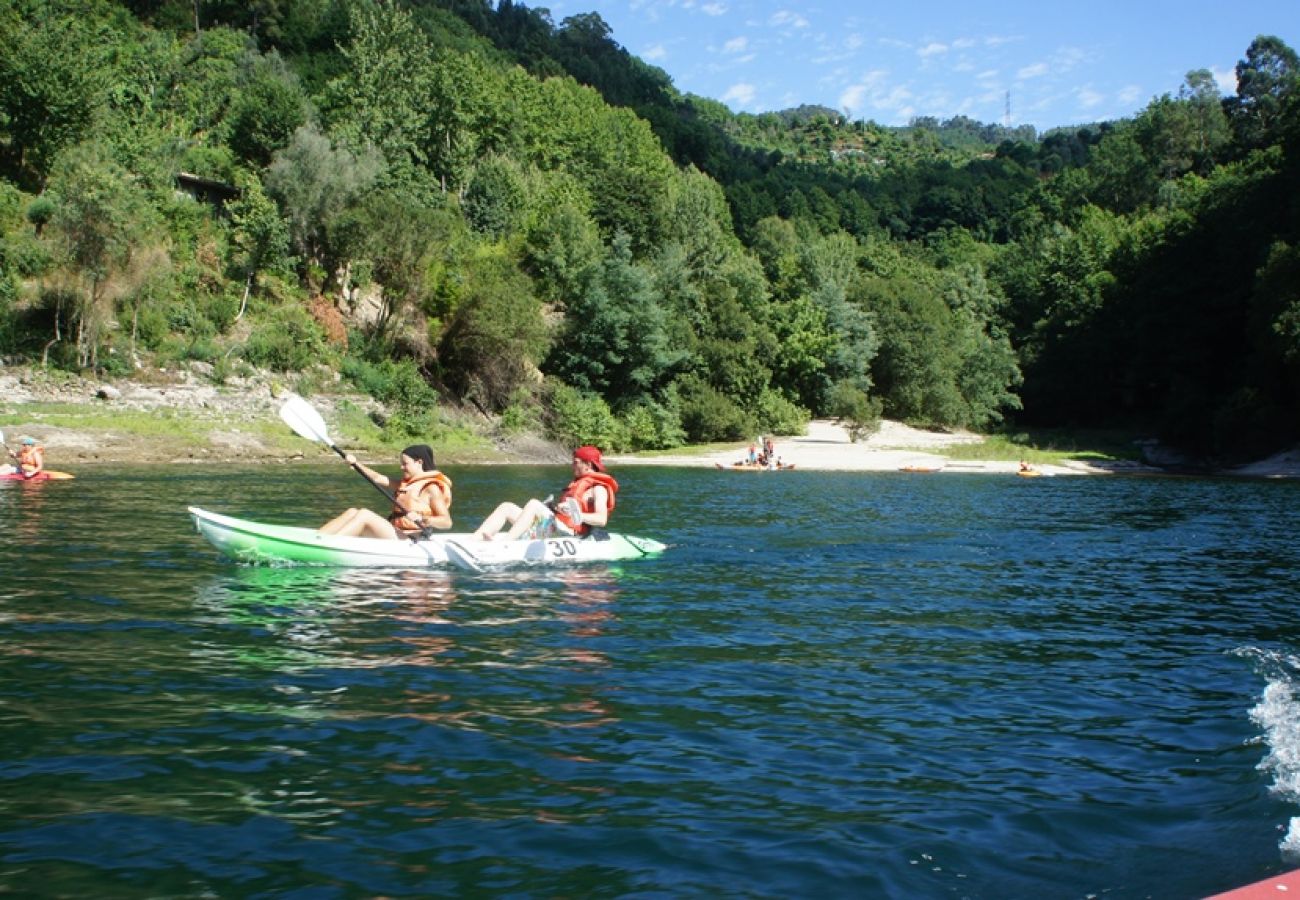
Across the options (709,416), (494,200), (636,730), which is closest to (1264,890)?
(636,730)

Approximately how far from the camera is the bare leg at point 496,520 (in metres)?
14.3

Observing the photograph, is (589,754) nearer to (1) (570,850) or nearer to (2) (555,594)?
(1) (570,850)

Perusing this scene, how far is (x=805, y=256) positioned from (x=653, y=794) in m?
60.0

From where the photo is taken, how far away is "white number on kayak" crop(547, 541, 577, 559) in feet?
48.3

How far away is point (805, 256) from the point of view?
6384cm

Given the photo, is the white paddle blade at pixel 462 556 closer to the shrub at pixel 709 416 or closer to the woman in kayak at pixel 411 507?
the woman in kayak at pixel 411 507

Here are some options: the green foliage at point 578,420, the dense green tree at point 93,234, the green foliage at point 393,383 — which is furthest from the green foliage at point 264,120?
the green foliage at point 578,420

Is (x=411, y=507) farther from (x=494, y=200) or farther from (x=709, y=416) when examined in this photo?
(x=494, y=200)

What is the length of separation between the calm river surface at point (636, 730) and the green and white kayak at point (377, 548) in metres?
0.26

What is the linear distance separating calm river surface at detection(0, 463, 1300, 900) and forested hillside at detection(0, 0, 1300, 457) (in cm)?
2902

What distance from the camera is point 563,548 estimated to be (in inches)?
584

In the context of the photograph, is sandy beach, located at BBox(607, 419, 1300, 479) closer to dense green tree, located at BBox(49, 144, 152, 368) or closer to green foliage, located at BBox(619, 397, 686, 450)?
green foliage, located at BBox(619, 397, 686, 450)

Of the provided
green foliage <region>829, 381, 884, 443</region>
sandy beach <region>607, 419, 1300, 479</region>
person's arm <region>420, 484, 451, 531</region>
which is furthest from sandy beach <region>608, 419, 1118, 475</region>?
person's arm <region>420, 484, 451, 531</region>

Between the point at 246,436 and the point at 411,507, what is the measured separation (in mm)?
23873
